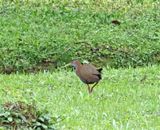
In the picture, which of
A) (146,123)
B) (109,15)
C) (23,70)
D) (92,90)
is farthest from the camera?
(109,15)

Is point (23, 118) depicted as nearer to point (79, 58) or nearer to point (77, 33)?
point (79, 58)

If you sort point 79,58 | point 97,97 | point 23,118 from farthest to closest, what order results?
point 79,58
point 97,97
point 23,118

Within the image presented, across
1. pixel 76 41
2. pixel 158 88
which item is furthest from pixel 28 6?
pixel 158 88

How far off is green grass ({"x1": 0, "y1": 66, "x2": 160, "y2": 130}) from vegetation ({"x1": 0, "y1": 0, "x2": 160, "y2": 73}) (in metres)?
1.00

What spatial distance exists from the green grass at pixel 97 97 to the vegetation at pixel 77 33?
100 centimetres

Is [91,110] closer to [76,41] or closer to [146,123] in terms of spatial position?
[146,123]

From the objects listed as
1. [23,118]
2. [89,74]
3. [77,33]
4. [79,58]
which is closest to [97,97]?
[89,74]

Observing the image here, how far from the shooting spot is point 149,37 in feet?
43.6

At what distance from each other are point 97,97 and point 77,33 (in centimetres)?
454

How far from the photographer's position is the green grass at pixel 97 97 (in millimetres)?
7227

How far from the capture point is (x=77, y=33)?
1317 centimetres

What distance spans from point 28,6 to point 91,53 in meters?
2.71

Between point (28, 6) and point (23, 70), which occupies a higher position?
point (28, 6)

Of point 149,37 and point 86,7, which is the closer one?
point 149,37
